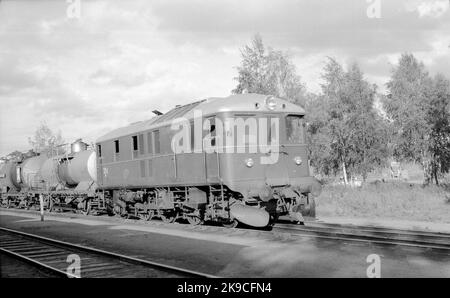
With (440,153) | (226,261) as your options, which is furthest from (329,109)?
(226,261)

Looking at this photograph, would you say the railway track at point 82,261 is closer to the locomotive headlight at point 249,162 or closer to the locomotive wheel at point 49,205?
the locomotive headlight at point 249,162

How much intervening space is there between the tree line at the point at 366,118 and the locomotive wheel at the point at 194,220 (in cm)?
1998

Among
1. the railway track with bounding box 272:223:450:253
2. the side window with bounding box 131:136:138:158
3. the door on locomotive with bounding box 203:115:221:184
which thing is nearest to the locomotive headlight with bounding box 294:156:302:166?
the railway track with bounding box 272:223:450:253

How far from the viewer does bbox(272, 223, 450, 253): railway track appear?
10.2 m

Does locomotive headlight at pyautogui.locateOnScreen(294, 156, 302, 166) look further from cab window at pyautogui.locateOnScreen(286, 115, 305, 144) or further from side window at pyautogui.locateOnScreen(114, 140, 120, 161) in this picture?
side window at pyautogui.locateOnScreen(114, 140, 120, 161)

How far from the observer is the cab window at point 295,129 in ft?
45.5

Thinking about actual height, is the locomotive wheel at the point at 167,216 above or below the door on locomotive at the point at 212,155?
below

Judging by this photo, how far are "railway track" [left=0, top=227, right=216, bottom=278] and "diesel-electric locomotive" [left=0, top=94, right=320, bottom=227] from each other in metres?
3.67

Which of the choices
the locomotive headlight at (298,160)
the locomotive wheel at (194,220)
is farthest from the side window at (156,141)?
the locomotive headlight at (298,160)

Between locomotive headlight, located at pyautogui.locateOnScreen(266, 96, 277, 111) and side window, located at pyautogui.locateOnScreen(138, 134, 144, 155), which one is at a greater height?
locomotive headlight, located at pyautogui.locateOnScreen(266, 96, 277, 111)

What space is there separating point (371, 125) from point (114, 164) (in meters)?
21.4

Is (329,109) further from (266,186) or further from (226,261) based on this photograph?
(226,261)

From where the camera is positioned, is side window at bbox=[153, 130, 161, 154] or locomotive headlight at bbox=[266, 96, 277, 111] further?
side window at bbox=[153, 130, 161, 154]

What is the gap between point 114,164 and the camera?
18859mm
